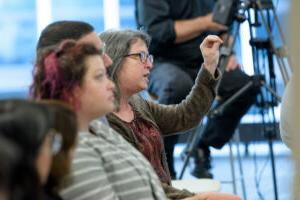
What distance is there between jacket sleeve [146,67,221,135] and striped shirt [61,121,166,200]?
1.74 ft

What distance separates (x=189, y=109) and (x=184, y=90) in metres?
0.87

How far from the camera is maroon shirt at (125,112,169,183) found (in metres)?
1.69

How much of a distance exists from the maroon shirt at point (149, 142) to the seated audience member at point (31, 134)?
0.75 m

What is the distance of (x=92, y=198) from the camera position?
121 cm

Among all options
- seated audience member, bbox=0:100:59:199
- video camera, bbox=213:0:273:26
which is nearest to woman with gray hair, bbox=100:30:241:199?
seated audience member, bbox=0:100:59:199

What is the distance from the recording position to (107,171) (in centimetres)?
128

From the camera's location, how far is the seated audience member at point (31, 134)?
85 centimetres

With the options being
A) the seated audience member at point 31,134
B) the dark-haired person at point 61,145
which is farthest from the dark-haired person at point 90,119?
the seated audience member at point 31,134

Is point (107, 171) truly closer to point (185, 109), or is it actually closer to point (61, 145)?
point (61, 145)

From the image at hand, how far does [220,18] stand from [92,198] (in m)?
1.79

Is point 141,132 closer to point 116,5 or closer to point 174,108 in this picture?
point 174,108

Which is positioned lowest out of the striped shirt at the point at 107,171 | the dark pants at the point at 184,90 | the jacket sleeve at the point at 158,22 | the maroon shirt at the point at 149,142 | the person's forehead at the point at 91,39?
the dark pants at the point at 184,90

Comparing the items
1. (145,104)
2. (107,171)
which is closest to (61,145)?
(107,171)

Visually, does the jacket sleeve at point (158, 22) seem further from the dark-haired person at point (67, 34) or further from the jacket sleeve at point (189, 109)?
the dark-haired person at point (67, 34)
